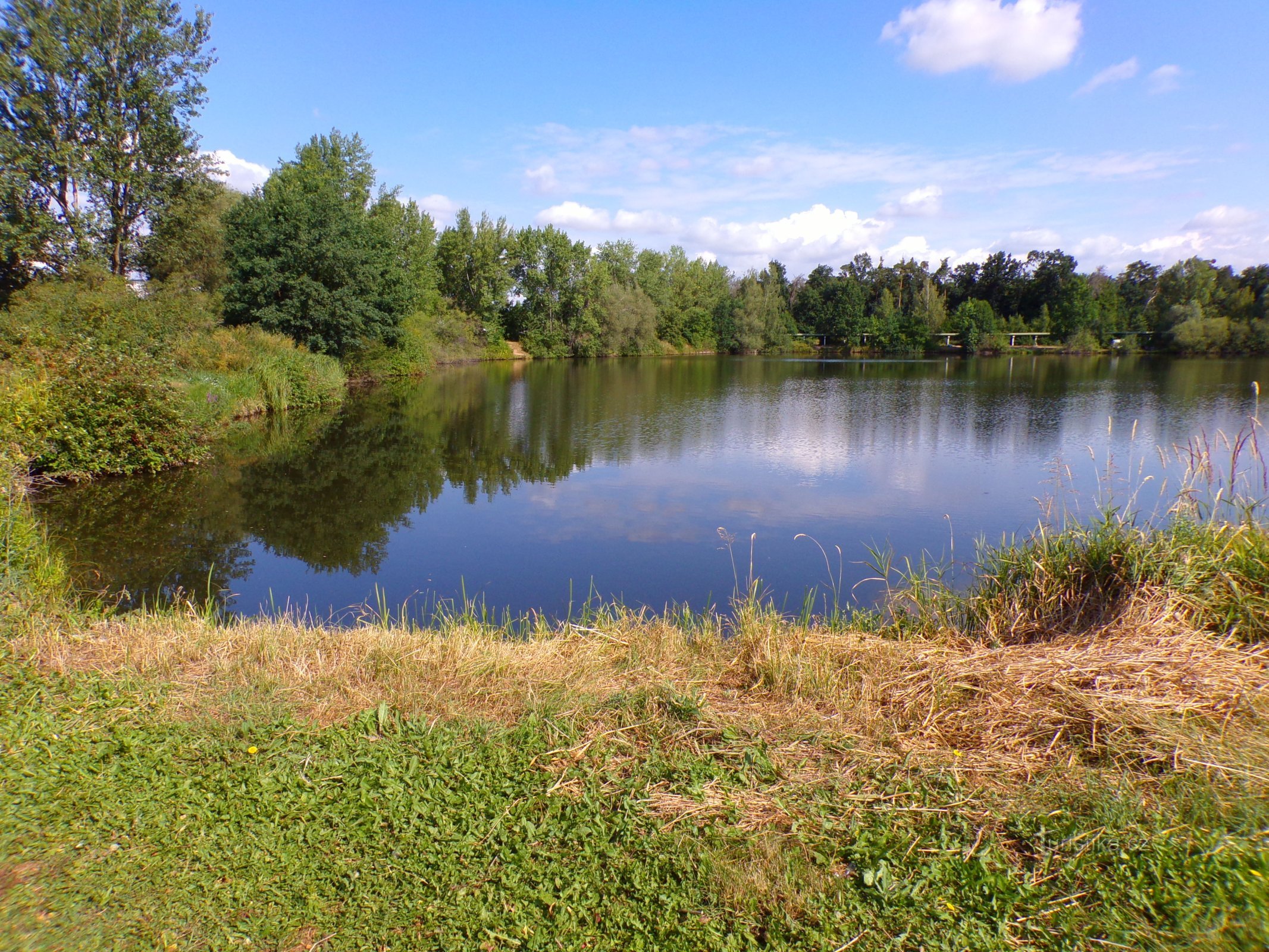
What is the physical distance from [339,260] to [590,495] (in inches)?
846

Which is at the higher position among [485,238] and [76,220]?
[485,238]

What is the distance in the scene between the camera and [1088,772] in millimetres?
3100

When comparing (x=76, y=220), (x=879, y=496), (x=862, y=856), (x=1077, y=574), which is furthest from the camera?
Answer: (x=76, y=220)

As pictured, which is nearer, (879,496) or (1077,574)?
(1077,574)

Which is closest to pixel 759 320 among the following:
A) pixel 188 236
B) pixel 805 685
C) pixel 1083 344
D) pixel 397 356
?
Answer: pixel 1083 344

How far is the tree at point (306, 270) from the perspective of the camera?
27906 millimetres

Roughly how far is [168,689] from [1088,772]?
14.9ft

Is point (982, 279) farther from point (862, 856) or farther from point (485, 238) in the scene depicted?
point (862, 856)

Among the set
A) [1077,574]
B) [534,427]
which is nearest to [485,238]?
[534,427]

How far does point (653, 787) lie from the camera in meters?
3.14

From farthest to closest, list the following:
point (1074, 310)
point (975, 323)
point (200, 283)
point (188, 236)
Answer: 1. point (975, 323)
2. point (1074, 310)
3. point (200, 283)
4. point (188, 236)

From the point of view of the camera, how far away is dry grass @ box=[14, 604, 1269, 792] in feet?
11.0

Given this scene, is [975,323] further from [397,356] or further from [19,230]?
[19,230]

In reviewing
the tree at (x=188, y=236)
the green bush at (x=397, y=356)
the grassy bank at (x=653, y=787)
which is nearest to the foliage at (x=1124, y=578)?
the grassy bank at (x=653, y=787)
